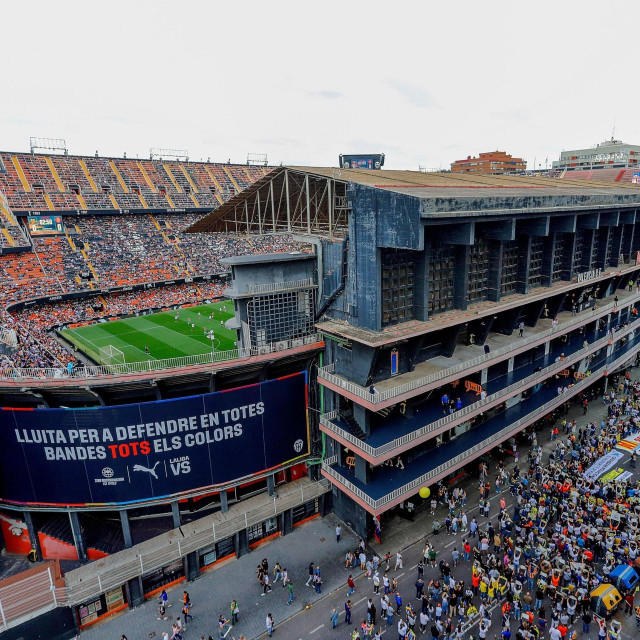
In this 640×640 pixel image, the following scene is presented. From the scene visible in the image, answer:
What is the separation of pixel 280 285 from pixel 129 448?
10954mm

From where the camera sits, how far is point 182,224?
7075 centimetres

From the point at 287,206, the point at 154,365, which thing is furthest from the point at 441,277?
the point at 154,365

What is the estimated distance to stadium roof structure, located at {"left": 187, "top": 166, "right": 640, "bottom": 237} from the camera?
22047 millimetres

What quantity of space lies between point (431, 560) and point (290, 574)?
23.1 feet

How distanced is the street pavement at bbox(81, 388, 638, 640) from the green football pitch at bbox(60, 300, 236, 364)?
689 inches

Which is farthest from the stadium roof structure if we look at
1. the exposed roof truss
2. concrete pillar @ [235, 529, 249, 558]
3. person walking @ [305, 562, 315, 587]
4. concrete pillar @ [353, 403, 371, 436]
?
person walking @ [305, 562, 315, 587]

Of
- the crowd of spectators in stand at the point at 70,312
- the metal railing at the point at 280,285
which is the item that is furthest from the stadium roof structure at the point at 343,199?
the crowd of spectators in stand at the point at 70,312

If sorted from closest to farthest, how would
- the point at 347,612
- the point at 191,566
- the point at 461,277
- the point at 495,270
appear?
the point at 347,612 < the point at 191,566 < the point at 461,277 < the point at 495,270

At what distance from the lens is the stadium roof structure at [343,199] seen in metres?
22.0

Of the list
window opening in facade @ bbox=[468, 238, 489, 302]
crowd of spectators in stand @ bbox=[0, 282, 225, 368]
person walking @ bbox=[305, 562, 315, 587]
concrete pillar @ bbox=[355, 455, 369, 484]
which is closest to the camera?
person walking @ bbox=[305, 562, 315, 587]

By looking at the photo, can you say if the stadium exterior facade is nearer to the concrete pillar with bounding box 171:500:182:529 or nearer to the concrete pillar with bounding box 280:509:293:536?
the concrete pillar with bounding box 280:509:293:536

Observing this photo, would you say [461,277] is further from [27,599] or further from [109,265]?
[109,265]

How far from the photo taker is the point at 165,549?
22859 mm

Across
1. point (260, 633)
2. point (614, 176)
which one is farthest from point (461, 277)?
point (614, 176)
